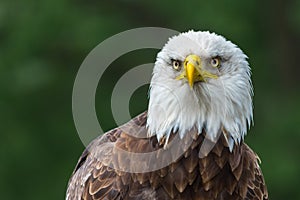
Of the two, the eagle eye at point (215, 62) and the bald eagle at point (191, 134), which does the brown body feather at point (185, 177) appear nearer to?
the bald eagle at point (191, 134)

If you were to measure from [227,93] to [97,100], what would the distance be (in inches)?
227

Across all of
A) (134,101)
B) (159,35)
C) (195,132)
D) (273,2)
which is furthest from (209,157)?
(273,2)

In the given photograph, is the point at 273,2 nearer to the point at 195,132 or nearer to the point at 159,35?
the point at 159,35

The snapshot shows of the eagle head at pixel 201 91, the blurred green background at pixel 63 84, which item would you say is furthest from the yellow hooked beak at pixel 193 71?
the blurred green background at pixel 63 84

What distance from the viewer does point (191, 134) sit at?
5.50 metres

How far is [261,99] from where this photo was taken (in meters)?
12.1

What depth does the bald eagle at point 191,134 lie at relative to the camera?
5.44 m

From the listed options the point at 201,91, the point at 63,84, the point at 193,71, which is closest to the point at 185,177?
the point at 201,91

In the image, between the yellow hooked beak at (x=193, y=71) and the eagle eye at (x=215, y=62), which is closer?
the yellow hooked beak at (x=193, y=71)

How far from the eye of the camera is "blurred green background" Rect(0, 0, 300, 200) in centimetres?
1126

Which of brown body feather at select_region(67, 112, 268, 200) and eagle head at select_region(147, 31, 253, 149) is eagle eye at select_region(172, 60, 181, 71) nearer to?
eagle head at select_region(147, 31, 253, 149)

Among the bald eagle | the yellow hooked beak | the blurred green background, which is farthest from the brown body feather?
the blurred green background

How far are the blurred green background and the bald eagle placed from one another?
537 centimetres

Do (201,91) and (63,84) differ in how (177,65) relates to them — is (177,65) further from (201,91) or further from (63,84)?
(63,84)
